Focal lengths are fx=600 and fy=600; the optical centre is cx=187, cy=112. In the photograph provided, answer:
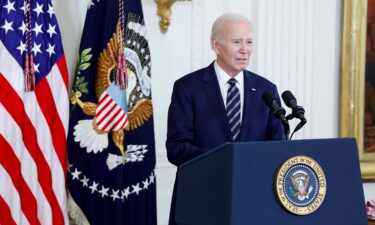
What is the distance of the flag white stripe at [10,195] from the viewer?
3.22m

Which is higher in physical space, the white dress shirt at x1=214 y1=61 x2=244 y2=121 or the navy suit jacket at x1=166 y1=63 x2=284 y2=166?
the white dress shirt at x1=214 y1=61 x2=244 y2=121

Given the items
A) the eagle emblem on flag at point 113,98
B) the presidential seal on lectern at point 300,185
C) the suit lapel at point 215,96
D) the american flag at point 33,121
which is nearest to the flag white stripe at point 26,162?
the american flag at point 33,121

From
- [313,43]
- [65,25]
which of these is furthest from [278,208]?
[313,43]

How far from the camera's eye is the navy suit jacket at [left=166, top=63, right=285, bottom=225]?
8.62 ft

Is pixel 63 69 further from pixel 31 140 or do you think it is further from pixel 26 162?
pixel 26 162

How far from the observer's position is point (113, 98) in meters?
3.50

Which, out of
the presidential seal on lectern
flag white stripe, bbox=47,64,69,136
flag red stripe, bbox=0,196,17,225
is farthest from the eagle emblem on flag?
the presidential seal on lectern

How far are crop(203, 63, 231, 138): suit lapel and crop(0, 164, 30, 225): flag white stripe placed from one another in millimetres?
1262

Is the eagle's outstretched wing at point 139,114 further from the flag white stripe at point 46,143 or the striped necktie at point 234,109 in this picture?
the striped necktie at point 234,109

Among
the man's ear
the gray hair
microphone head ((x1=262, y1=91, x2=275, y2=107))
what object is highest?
the gray hair

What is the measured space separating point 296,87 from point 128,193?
150 cm

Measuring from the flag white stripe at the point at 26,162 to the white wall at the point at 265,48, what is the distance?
653 millimetres

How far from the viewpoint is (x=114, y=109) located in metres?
3.49

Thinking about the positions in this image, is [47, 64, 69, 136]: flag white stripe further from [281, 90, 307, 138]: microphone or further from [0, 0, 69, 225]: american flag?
[281, 90, 307, 138]: microphone
